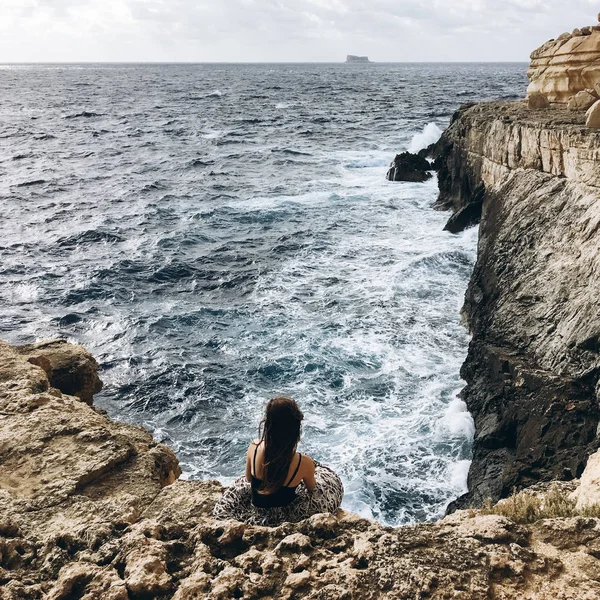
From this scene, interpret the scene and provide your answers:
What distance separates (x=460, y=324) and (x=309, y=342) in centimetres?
430

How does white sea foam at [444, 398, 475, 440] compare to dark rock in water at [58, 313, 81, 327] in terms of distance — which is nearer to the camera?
white sea foam at [444, 398, 475, 440]

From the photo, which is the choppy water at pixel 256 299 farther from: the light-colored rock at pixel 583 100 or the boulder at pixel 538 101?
the light-colored rock at pixel 583 100

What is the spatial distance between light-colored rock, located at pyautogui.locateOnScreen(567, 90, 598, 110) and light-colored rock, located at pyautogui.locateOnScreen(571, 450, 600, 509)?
46.5 feet

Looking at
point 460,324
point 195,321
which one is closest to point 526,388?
point 460,324

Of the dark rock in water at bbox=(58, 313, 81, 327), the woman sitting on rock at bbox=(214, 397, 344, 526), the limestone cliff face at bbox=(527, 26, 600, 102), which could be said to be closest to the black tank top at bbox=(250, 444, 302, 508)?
the woman sitting on rock at bbox=(214, 397, 344, 526)

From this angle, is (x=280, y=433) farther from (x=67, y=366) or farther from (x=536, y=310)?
(x=536, y=310)

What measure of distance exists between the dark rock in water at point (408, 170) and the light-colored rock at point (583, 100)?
1589 cm

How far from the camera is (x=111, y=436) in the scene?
6082 mm

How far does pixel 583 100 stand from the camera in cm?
1683

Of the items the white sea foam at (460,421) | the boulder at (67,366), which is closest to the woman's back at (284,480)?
the boulder at (67,366)

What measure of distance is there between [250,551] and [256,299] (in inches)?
586

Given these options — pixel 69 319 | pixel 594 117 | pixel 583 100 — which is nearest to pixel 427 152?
pixel 583 100

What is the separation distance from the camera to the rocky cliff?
345 centimetres

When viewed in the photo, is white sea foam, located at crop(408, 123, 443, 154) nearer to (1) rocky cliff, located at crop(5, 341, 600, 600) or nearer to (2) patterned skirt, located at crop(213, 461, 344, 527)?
(1) rocky cliff, located at crop(5, 341, 600, 600)
